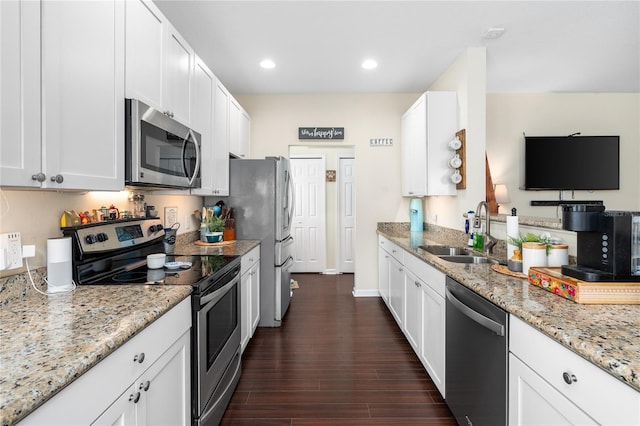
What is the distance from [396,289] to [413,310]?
63 centimetres

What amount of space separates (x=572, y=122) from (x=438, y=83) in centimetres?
205

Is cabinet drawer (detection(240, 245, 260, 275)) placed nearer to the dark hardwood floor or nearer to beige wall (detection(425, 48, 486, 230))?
the dark hardwood floor

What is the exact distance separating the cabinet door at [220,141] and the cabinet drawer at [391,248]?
178cm

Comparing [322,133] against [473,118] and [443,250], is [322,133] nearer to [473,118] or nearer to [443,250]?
[473,118]

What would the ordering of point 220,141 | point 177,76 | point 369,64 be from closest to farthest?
point 177,76 < point 220,141 < point 369,64

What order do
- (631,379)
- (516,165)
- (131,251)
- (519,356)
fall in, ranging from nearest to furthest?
(631,379)
(519,356)
(131,251)
(516,165)

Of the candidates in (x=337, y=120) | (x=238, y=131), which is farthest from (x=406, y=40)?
(x=238, y=131)

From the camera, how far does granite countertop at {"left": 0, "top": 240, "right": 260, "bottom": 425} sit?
2.23 ft

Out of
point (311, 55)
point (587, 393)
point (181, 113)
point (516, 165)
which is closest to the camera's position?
point (587, 393)

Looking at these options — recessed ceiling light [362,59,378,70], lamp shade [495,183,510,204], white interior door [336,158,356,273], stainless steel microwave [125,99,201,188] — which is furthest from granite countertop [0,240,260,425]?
white interior door [336,158,356,273]

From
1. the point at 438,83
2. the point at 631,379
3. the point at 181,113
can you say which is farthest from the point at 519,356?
the point at 438,83

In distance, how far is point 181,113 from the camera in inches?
85.9

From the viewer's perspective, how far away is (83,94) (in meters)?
1.27

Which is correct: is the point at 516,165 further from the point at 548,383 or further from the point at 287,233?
the point at 548,383
